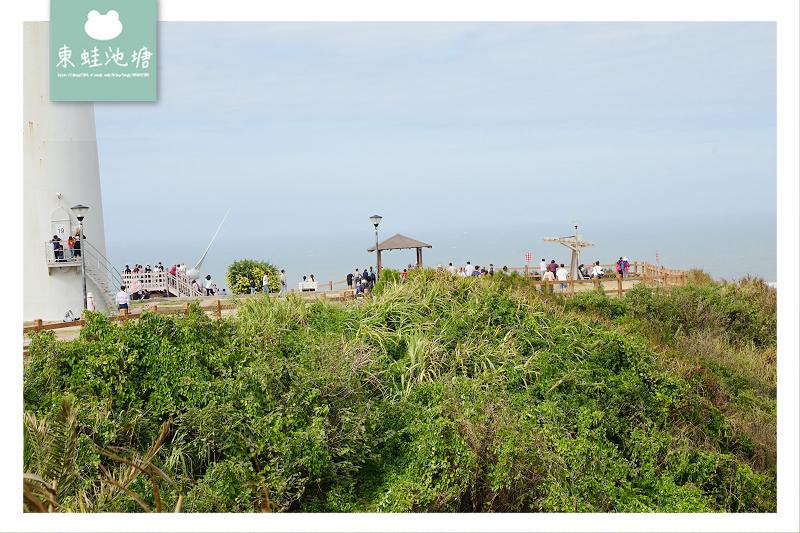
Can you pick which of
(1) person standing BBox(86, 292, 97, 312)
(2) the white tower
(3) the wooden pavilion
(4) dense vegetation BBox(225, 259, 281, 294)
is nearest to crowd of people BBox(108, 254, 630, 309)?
(4) dense vegetation BBox(225, 259, 281, 294)

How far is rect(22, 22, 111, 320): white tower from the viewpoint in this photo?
53.3 ft

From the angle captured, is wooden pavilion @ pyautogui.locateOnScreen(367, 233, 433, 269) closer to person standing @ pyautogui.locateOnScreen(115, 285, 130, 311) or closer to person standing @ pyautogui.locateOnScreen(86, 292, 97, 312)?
person standing @ pyautogui.locateOnScreen(115, 285, 130, 311)

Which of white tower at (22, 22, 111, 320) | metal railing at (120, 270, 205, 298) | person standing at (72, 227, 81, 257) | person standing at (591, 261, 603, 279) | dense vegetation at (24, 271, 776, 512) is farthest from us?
person standing at (591, 261, 603, 279)

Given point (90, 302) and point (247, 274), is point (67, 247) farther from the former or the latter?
point (247, 274)

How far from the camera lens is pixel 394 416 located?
28.1 feet

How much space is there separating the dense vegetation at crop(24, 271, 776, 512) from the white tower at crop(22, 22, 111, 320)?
27.3ft

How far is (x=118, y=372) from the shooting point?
7684mm

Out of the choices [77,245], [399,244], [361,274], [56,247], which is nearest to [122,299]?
[77,245]

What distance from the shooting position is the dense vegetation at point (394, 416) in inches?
277

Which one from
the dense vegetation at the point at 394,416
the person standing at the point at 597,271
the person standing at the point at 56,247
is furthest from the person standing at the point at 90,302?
the person standing at the point at 597,271

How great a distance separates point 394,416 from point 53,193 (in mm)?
12636
